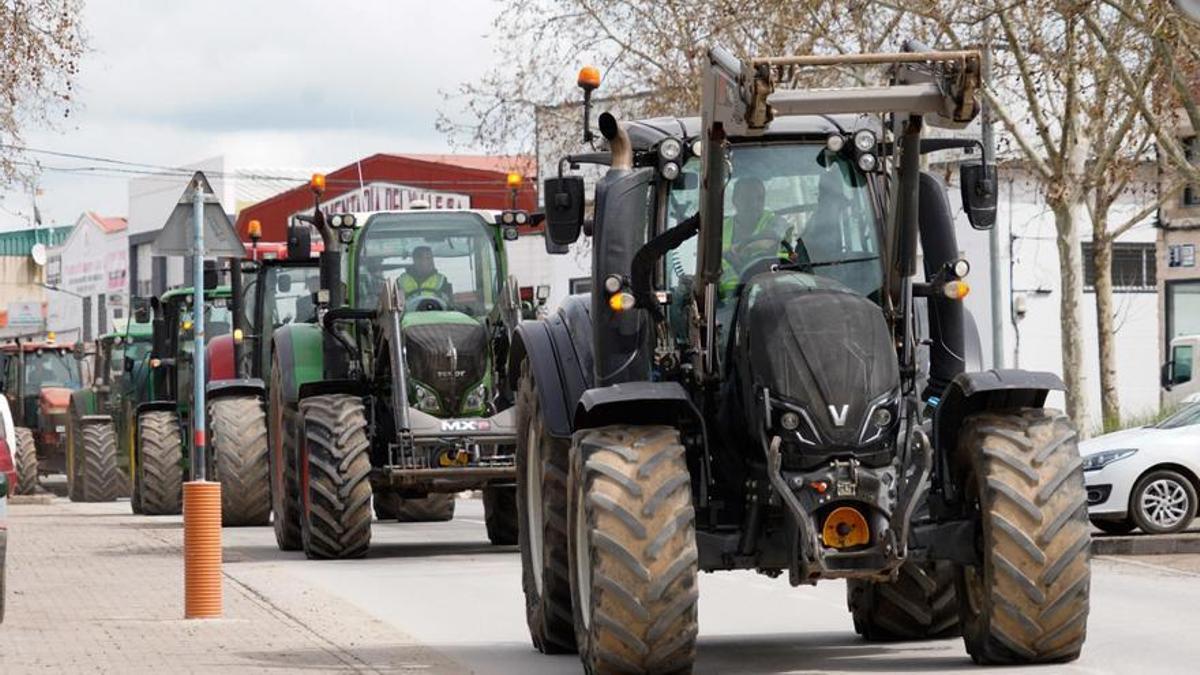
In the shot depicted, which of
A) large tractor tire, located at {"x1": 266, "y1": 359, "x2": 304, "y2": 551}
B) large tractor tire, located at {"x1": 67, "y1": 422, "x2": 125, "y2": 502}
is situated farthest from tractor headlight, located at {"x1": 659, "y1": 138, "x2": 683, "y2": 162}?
large tractor tire, located at {"x1": 67, "y1": 422, "x2": 125, "y2": 502}

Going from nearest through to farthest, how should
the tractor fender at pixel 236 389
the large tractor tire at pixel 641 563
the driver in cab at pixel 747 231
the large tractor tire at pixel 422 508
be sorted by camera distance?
A: the large tractor tire at pixel 641 563
the driver in cab at pixel 747 231
the tractor fender at pixel 236 389
the large tractor tire at pixel 422 508

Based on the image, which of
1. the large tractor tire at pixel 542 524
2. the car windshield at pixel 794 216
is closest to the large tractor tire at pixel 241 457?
the large tractor tire at pixel 542 524

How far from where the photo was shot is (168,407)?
3091cm

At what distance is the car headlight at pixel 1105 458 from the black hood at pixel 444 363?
222 inches

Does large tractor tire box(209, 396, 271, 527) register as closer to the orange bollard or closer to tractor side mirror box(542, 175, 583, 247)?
the orange bollard

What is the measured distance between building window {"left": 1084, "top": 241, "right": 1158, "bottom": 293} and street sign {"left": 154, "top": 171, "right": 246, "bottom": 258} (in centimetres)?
3724

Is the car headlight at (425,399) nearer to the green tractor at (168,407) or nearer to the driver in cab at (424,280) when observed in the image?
the driver in cab at (424,280)

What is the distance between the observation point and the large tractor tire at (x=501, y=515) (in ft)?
74.8

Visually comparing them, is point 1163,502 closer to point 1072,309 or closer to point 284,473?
point 284,473

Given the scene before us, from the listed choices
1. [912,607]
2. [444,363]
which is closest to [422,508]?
[444,363]

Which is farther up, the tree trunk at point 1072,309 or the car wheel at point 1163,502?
the tree trunk at point 1072,309

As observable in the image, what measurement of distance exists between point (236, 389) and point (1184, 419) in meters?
9.49

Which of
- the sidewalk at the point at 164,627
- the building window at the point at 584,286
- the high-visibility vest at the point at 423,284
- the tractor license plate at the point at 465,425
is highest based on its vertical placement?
the high-visibility vest at the point at 423,284

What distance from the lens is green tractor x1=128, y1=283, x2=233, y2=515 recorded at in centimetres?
3025
